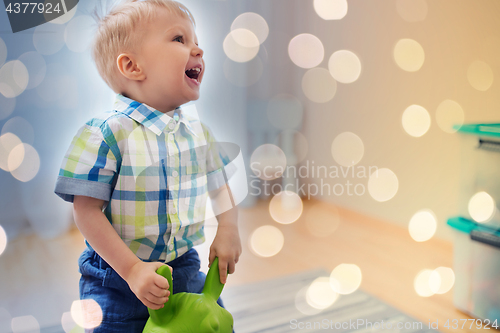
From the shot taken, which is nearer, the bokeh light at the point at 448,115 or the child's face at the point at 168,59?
the child's face at the point at 168,59

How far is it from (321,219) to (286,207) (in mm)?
182

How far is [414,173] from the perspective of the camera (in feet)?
4.74

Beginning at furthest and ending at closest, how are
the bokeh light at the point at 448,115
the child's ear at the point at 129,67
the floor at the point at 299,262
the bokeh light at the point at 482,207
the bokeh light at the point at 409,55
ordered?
the bokeh light at the point at 409,55 < the bokeh light at the point at 448,115 < the floor at the point at 299,262 < the bokeh light at the point at 482,207 < the child's ear at the point at 129,67

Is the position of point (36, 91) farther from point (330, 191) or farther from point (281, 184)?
point (330, 191)

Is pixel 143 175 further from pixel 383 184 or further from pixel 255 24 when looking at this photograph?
pixel 255 24

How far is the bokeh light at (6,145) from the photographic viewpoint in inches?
45.6

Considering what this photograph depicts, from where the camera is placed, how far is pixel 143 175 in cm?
54

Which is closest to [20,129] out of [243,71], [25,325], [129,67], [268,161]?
[25,325]

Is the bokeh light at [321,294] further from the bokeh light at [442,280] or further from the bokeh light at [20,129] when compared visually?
the bokeh light at [20,129]

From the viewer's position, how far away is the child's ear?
56cm

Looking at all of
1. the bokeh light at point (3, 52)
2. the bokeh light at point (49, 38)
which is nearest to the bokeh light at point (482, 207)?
the bokeh light at point (49, 38)

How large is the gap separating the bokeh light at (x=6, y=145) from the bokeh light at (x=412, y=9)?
1.36m

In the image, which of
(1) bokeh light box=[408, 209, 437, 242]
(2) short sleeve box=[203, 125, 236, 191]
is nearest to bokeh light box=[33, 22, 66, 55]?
(2) short sleeve box=[203, 125, 236, 191]

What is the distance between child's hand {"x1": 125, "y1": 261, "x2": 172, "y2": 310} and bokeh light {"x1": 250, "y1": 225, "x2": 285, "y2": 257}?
86 cm
